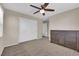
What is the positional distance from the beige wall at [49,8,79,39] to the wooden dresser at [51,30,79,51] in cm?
47

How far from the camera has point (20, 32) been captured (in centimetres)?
505

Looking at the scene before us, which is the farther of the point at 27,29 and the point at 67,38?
the point at 27,29

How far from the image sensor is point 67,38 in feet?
12.8

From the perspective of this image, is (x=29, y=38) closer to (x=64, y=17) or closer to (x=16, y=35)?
(x=16, y=35)

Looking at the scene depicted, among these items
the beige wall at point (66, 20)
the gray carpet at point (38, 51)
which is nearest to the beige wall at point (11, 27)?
the gray carpet at point (38, 51)

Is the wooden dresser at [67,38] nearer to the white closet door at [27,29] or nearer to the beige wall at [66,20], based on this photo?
the beige wall at [66,20]

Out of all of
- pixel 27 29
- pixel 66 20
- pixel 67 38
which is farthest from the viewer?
pixel 27 29

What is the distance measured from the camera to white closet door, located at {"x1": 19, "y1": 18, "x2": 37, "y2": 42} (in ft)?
16.9

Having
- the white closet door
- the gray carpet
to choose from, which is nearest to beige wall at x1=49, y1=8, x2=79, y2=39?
the gray carpet

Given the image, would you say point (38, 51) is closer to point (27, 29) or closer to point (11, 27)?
point (11, 27)

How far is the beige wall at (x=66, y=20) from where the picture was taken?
392cm

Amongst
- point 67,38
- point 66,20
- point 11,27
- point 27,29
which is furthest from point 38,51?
point 27,29

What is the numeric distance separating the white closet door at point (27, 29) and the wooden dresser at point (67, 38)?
7.04 ft

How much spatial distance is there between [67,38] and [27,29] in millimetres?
3124
